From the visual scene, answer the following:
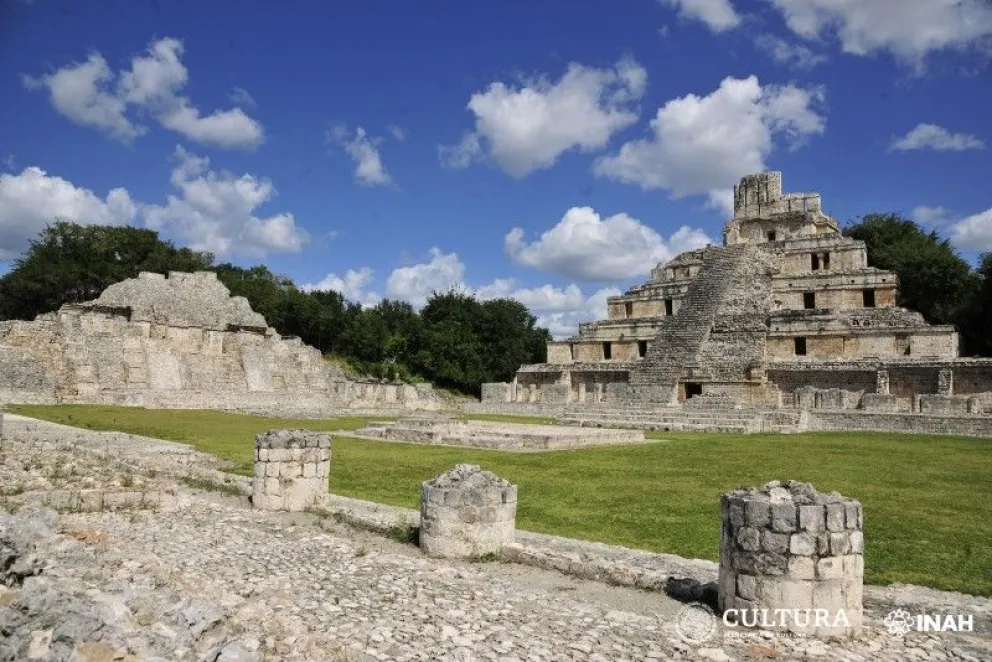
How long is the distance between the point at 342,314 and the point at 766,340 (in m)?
34.0

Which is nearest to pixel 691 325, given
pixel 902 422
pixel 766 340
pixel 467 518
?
pixel 766 340

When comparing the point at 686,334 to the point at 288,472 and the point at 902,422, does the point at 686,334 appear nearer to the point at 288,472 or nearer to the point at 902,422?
the point at 902,422

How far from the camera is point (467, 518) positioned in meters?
7.25

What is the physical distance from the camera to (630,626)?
5.18 m

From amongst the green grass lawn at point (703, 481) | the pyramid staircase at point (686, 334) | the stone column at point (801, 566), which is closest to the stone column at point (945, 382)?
the green grass lawn at point (703, 481)

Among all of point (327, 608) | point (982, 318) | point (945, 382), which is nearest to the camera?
point (327, 608)

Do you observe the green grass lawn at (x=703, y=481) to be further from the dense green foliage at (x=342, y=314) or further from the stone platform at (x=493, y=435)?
the dense green foliage at (x=342, y=314)

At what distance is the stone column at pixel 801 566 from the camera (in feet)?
16.7

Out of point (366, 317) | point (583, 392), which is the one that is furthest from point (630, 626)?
point (366, 317)

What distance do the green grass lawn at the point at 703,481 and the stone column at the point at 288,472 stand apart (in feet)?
3.38

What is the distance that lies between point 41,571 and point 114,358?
3096 cm

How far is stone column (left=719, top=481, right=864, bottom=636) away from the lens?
5.10 metres

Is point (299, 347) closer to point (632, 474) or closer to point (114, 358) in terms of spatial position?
point (114, 358)

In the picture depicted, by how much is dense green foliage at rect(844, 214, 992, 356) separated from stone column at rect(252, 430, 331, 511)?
3689 centimetres
